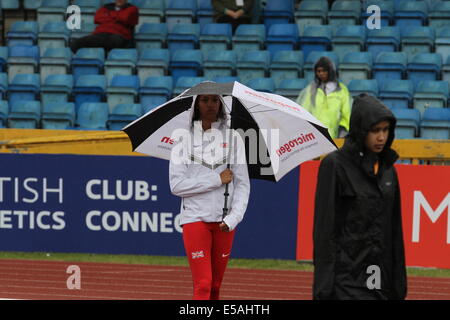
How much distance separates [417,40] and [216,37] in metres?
3.07

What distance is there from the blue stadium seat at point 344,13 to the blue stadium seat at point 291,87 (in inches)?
71.1

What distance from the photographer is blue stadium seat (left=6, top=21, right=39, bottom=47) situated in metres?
16.3

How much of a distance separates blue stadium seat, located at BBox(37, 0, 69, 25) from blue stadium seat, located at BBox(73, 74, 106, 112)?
6.93 ft

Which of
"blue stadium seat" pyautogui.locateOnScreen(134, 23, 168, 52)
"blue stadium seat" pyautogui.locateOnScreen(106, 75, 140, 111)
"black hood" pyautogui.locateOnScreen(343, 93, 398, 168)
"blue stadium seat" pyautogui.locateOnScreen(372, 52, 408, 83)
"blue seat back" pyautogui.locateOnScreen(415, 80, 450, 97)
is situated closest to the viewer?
"black hood" pyautogui.locateOnScreen(343, 93, 398, 168)

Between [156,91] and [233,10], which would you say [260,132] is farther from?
[233,10]

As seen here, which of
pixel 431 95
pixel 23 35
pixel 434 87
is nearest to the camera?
pixel 431 95

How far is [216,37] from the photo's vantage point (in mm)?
15484

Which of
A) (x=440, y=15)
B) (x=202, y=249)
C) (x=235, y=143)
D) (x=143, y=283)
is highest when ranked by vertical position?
(x=440, y=15)

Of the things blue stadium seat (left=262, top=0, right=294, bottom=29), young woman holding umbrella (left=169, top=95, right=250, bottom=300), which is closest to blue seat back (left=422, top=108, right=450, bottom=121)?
blue stadium seat (left=262, top=0, right=294, bottom=29)

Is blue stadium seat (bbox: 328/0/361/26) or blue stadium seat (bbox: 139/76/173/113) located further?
blue stadium seat (bbox: 328/0/361/26)

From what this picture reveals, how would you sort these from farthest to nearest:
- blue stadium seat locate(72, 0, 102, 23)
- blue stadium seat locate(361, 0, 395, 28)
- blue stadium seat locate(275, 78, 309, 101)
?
blue stadium seat locate(72, 0, 102, 23) → blue stadium seat locate(361, 0, 395, 28) → blue stadium seat locate(275, 78, 309, 101)

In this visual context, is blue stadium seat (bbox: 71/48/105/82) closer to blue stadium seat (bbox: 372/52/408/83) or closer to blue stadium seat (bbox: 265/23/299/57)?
blue stadium seat (bbox: 265/23/299/57)

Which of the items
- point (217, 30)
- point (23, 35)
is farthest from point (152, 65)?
point (23, 35)

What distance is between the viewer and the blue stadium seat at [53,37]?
16156 mm
